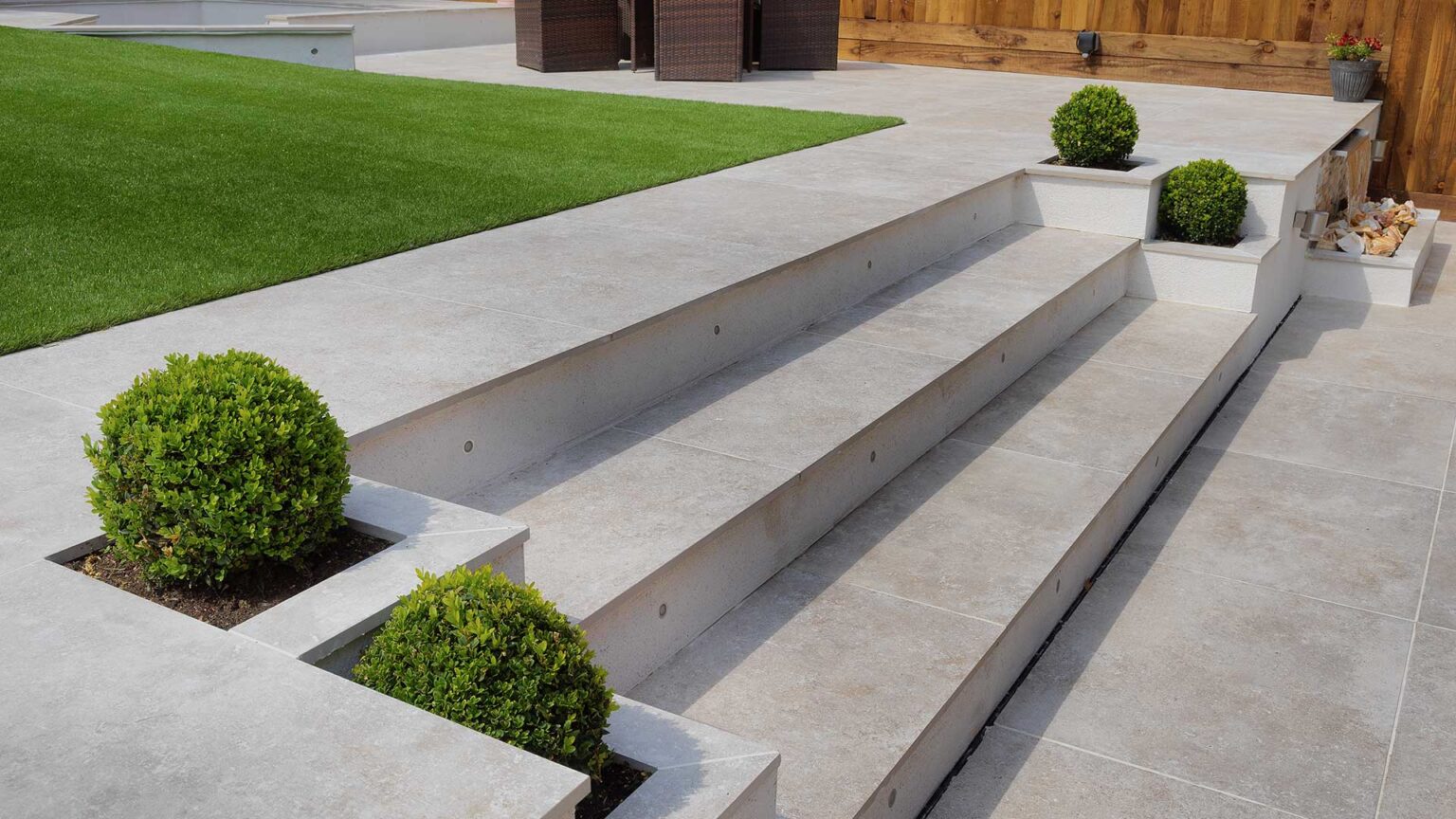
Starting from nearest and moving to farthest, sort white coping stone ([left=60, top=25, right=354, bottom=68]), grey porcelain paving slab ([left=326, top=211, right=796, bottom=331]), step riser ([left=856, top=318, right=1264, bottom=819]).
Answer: step riser ([left=856, top=318, right=1264, bottom=819])
grey porcelain paving slab ([left=326, top=211, right=796, bottom=331])
white coping stone ([left=60, top=25, right=354, bottom=68])

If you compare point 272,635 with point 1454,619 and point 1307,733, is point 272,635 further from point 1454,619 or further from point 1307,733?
point 1454,619

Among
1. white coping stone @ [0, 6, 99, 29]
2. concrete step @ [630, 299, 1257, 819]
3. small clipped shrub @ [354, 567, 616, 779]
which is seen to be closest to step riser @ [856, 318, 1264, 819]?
concrete step @ [630, 299, 1257, 819]

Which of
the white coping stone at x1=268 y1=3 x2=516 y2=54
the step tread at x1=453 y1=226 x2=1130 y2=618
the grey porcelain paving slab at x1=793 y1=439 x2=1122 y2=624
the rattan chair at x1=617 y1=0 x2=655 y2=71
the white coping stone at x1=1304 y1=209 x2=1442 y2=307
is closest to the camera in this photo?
the step tread at x1=453 y1=226 x2=1130 y2=618

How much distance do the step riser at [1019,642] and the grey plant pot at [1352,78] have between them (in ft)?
16.5

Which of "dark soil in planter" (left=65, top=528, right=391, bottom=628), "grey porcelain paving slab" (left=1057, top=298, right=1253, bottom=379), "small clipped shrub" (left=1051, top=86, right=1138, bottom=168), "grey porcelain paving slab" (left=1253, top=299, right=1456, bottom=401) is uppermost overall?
"small clipped shrub" (left=1051, top=86, right=1138, bottom=168)

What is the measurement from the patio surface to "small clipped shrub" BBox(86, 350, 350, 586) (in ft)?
5.09

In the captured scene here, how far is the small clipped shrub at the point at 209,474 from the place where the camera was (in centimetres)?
212

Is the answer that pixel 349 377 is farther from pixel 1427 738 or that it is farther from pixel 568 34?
pixel 568 34

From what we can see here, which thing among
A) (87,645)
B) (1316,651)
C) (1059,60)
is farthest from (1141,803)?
(1059,60)

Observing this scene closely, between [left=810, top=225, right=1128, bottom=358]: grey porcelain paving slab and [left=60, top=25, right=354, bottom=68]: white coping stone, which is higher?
[left=60, top=25, right=354, bottom=68]: white coping stone

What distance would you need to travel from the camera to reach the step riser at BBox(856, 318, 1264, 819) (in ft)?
8.75

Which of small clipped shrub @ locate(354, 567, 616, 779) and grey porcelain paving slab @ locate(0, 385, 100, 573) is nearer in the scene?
small clipped shrub @ locate(354, 567, 616, 779)

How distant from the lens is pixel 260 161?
537 centimetres

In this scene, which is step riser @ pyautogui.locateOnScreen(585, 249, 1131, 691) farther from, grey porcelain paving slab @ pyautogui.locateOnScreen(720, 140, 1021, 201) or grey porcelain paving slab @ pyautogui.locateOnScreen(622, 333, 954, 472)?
grey porcelain paving slab @ pyautogui.locateOnScreen(720, 140, 1021, 201)
